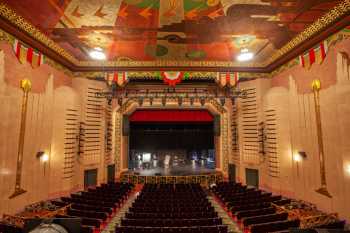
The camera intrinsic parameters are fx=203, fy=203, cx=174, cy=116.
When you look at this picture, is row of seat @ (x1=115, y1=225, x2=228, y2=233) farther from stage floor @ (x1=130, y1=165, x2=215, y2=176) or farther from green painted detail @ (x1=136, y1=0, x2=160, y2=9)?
stage floor @ (x1=130, y1=165, x2=215, y2=176)

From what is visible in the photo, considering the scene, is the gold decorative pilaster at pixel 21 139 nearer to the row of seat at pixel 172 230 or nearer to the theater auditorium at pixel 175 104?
the theater auditorium at pixel 175 104

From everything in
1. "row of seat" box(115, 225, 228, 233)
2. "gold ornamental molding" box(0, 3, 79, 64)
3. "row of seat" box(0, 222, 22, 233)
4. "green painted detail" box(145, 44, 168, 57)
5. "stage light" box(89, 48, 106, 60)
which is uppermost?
"green painted detail" box(145, 44, 168, 57)

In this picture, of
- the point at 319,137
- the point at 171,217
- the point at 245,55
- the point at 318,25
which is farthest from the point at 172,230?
the point at 245,55

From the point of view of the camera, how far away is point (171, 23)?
10.8 metres

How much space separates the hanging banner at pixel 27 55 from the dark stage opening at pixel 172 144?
12520 mm

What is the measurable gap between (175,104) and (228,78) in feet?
17.4

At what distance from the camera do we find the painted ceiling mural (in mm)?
9305

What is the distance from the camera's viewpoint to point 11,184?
936 centimetres

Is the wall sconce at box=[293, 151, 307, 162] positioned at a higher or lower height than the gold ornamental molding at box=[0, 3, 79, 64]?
lower

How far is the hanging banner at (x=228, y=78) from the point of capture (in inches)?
604

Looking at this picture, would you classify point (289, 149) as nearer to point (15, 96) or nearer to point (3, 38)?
point (15, 96)

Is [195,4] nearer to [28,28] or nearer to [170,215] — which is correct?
[28,28]

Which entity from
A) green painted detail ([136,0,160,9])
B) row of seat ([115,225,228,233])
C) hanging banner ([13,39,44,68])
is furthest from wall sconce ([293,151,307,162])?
hanging banner ([13,39,44,68])

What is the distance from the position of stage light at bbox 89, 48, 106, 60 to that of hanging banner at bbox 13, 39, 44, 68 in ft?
9.98
